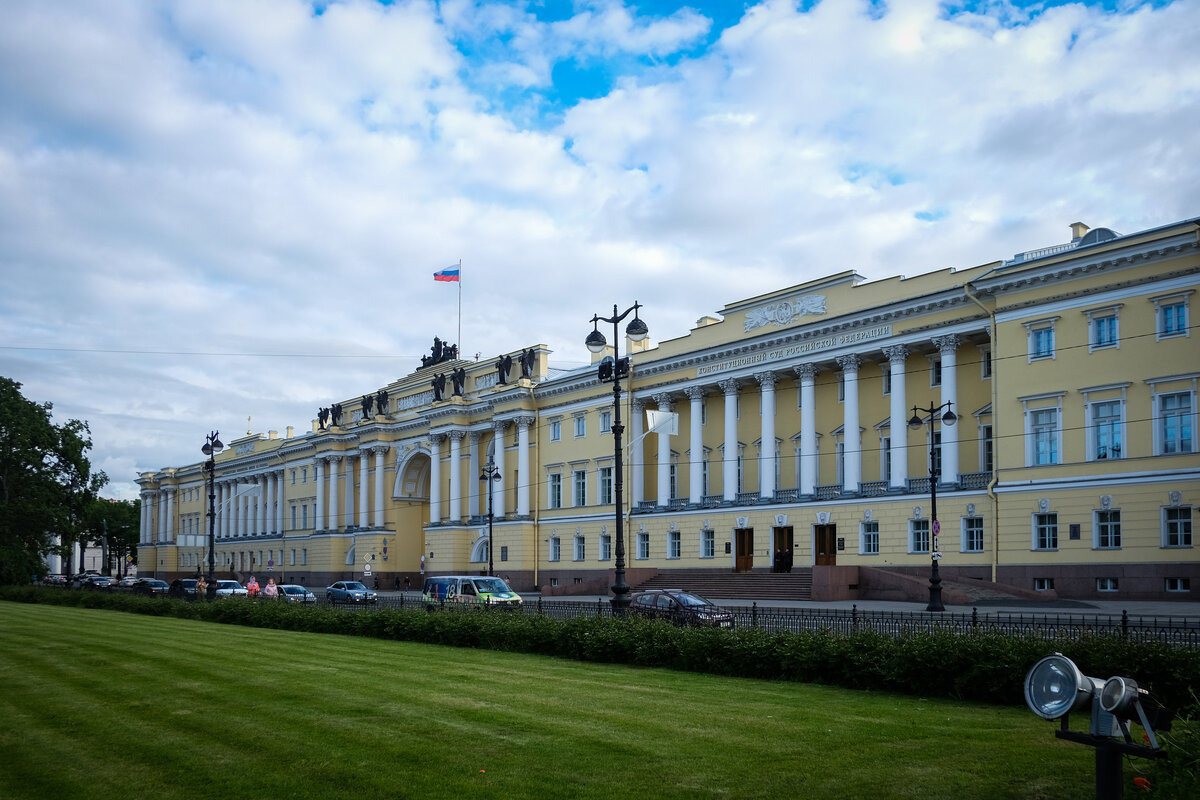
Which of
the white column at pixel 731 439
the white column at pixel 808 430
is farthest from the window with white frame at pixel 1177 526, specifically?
the white column at pixel 731 439

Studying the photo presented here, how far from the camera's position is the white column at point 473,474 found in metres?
74.2

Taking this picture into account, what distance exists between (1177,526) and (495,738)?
110 feet

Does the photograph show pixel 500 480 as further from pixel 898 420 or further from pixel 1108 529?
pixel 1108 529

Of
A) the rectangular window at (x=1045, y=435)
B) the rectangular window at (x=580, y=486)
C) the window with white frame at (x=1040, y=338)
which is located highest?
the window with white frame at (x=1040, y=338)

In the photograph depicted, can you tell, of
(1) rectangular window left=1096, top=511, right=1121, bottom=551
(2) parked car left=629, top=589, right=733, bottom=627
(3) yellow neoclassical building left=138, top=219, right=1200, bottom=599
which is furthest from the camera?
(1) rectangular window left=1096, top=511, right=1121, bottom=551

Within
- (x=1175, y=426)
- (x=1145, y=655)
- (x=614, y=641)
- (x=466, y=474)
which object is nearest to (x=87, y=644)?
(x=614, y=641)

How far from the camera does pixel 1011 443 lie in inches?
1665

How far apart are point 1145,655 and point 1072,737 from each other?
25.8 feet

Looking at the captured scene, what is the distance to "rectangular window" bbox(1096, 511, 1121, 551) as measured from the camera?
127ft

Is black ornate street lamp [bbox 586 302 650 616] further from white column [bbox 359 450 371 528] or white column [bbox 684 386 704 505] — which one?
white column [bbox 359 450 371 528]

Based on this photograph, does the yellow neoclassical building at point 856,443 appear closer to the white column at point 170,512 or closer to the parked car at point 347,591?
the parked car at point 347,591

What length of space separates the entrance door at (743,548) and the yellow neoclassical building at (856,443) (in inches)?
4.2

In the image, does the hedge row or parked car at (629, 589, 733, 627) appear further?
parked car at (629, 589, 733, 627)

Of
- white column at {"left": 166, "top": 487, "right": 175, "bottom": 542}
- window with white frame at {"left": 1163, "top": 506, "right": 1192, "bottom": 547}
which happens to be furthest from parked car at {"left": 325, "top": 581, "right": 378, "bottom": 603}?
white column at {"left": 166, "top": 487, "right": 175, "bottom": 542}
